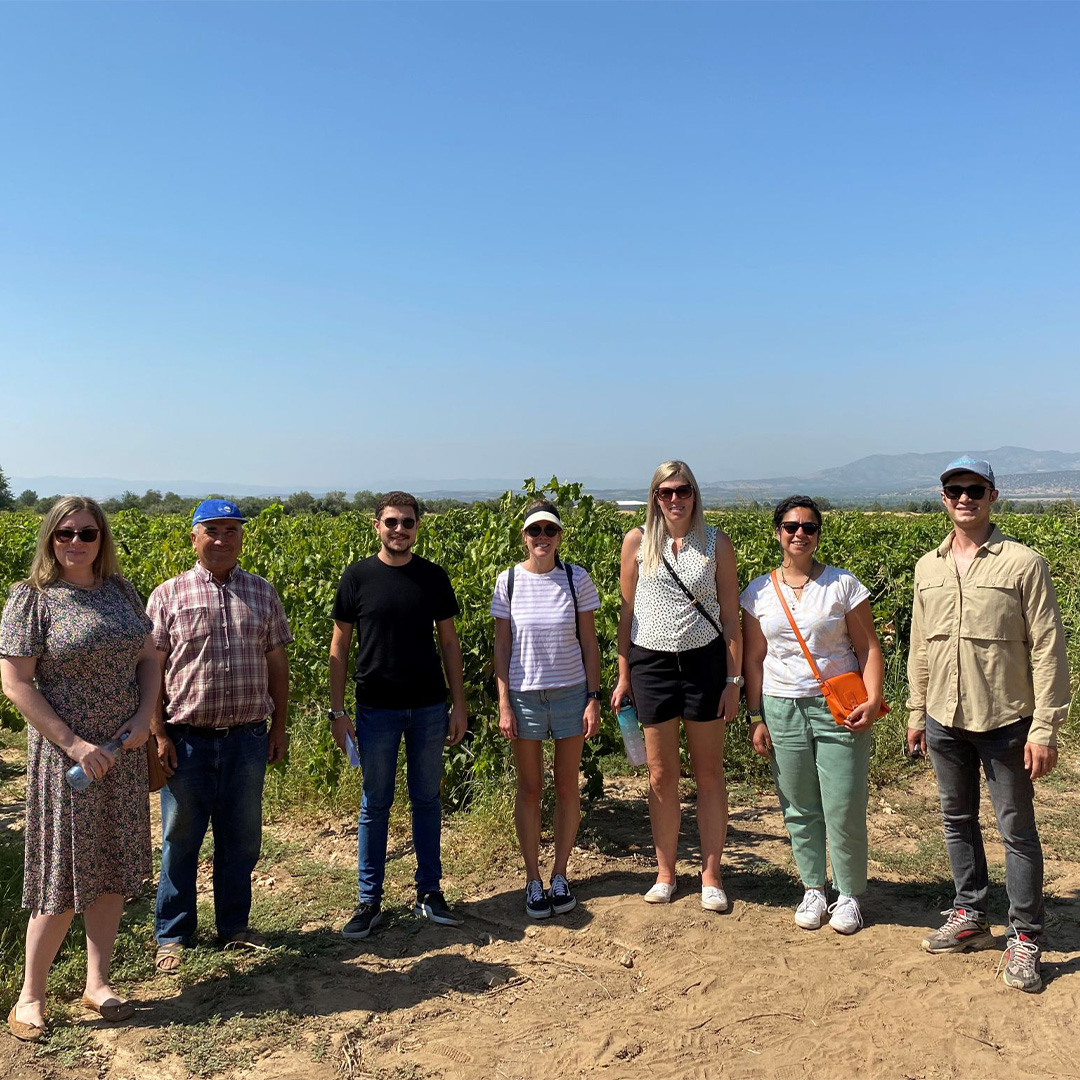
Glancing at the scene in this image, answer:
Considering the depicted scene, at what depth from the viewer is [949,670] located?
12.6ft

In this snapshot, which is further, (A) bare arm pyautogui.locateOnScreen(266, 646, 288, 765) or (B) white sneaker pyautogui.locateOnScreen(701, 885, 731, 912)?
(B) white sneaker pyautogui.locateOnScreen(701, 885, 731, 912)

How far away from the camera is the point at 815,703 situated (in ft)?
13.6

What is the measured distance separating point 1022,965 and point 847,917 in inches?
28.8

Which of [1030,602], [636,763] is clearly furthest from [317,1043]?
[1030,602]

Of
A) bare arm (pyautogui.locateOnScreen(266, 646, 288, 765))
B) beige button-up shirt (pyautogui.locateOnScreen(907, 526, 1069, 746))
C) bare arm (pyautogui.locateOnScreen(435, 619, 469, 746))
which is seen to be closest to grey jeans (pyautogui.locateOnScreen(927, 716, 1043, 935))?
beige button-up shirt (pyautogui.locateOnScreen(907, 526, 1069, 746))

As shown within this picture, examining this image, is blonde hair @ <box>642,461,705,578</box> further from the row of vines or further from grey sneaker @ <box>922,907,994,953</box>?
grey sneaker @ <box>922,907,994,953</box>

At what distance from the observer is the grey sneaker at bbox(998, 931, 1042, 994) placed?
3.65 m

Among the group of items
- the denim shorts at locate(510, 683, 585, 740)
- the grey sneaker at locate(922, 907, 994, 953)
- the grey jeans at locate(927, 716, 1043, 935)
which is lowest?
the grey sneaker at locate(922, 907, 994, 953)

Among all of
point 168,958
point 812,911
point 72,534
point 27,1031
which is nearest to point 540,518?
point 72,534

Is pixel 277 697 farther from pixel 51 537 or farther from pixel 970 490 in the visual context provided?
pixel 970 490

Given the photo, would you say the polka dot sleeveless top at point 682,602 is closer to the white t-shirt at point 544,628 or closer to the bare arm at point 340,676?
the white t-shirt at point 544,628

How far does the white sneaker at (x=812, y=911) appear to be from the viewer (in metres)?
4.23

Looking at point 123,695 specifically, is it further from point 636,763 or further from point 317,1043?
point 636,763

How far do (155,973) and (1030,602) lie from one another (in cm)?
401
